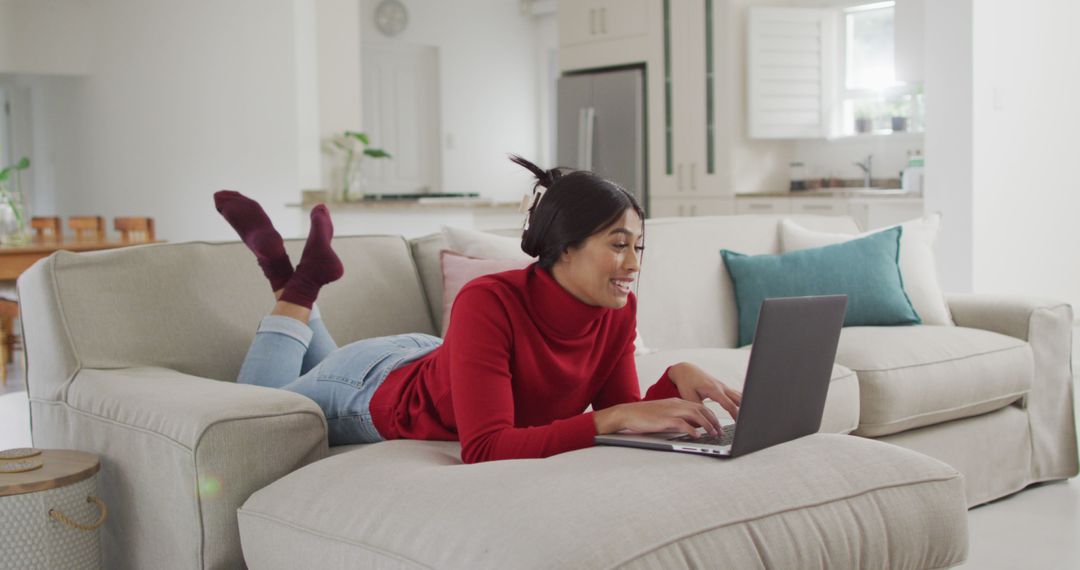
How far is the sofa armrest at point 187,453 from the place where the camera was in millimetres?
1889

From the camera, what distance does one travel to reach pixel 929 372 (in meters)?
3.02

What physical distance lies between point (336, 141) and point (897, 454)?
6.08 metres

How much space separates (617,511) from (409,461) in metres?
0.46

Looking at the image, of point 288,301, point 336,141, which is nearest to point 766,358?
point 288,301

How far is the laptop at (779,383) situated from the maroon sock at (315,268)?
0.94 meters

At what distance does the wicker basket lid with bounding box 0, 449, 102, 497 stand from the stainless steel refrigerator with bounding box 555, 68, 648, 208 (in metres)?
5.74

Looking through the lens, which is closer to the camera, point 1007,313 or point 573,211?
point 573,211

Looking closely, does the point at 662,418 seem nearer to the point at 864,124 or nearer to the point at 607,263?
the point at 607,263

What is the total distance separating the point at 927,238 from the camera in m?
3.68

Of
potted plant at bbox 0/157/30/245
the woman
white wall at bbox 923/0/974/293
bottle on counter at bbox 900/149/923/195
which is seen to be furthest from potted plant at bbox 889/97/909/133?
the woman

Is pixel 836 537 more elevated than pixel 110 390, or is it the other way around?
pixel 110 390

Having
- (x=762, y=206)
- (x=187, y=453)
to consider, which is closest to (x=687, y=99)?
(x=762, y=206)

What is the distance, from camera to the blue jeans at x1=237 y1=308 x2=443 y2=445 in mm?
2193

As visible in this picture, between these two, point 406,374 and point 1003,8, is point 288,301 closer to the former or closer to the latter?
point 406,374
